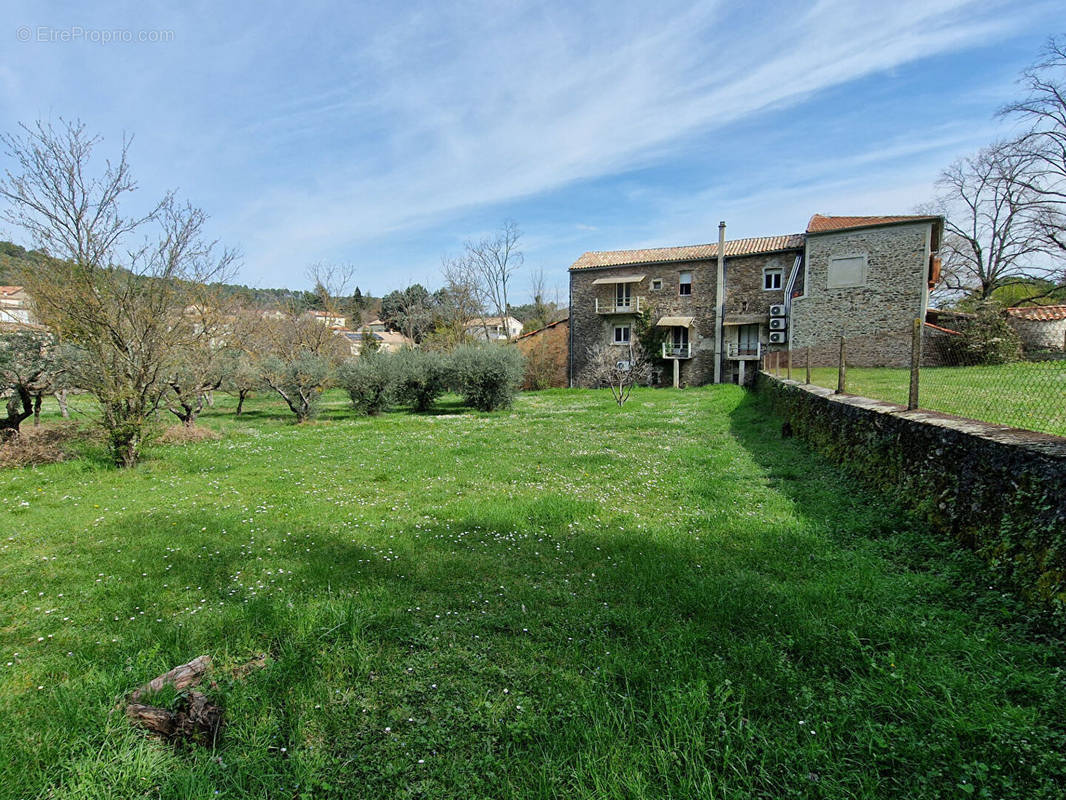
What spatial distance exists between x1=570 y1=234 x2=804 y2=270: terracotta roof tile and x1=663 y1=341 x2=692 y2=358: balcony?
17.3 feet

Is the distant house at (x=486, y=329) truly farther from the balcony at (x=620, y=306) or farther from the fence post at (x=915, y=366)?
the fence post at (x=915, y=366)

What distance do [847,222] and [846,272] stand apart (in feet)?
9.38

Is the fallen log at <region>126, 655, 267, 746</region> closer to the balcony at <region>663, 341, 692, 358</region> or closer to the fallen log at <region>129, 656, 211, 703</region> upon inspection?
the fallen log at <region>129, 656, 211, 703</region>

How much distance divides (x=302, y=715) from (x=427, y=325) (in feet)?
155

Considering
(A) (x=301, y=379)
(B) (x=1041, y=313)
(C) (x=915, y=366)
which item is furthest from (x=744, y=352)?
(C) (x=915, y=366)

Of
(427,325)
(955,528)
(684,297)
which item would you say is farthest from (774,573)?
(427,325)

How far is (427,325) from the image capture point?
157 feet

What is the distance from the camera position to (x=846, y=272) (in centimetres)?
2462

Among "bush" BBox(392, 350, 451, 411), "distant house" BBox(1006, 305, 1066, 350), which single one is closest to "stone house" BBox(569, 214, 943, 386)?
"distant house" BBox(1006, 305, 1066, 350)

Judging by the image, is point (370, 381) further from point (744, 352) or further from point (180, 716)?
point (744, 352)

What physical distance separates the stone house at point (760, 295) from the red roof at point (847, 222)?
6 centimetres

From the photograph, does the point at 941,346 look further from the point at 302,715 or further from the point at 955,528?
the point at 302,715

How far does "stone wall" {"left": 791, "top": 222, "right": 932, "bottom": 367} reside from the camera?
23312 mm

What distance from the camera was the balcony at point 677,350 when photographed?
29.8 metres
